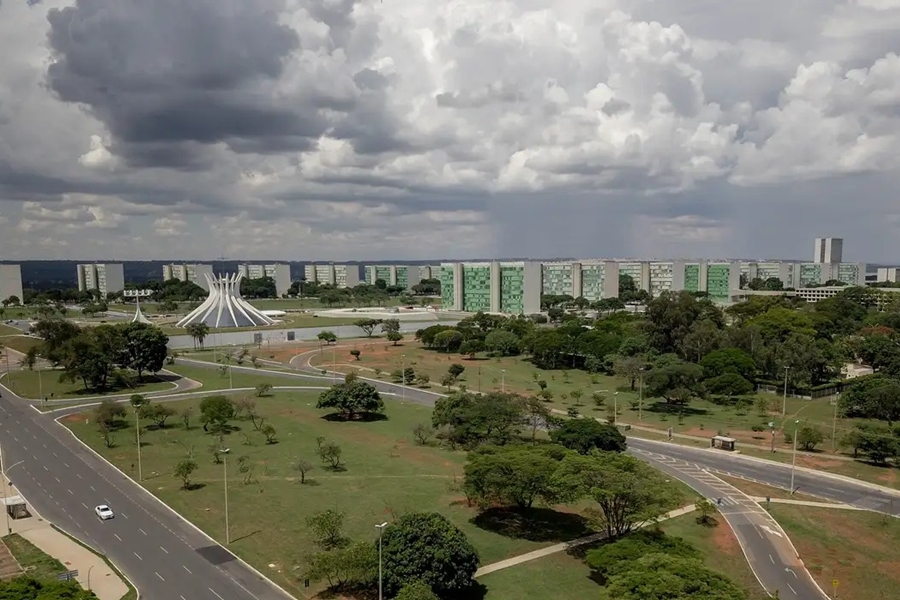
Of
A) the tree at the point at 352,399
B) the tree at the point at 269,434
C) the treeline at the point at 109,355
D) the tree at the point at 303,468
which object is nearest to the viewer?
the tree at the point at 303,468

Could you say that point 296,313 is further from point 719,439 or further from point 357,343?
point 719,439

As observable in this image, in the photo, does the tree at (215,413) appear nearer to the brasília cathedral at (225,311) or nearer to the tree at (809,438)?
the tree at (809,438)

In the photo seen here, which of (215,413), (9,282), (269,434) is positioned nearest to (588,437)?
(269,434)

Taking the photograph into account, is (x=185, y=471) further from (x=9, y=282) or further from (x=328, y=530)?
(x=9, y=282)

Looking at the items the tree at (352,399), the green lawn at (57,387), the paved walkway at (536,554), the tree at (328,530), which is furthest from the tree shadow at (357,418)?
the paved walkway at (536,554)

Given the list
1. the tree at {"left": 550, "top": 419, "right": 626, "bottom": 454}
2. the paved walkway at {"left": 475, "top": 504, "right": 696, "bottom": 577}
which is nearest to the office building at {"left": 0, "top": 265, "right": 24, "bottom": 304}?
the tree at {"left": 550, "top": 419, "right": 626, "bottom": 454}

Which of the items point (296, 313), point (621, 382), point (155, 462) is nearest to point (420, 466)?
point (155, 462)
